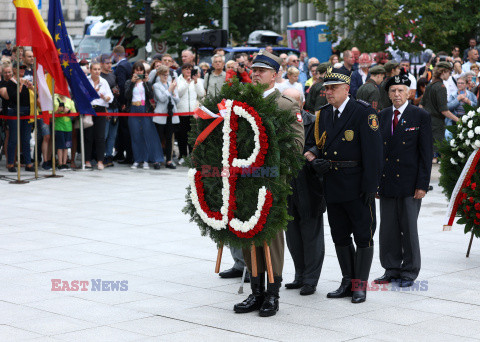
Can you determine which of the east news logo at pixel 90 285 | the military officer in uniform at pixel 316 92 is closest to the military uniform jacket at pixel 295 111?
the east news logo at pixel 90 285

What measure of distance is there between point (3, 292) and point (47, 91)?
862 centimetres

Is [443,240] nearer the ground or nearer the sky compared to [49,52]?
nearer the ground

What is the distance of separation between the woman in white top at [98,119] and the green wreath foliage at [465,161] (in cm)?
897

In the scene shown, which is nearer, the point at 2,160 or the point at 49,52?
the point at 49,52

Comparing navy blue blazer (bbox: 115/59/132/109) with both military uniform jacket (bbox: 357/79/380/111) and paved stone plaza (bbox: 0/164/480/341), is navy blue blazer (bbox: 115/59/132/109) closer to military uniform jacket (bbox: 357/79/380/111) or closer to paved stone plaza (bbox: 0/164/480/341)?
paved stone plaza (bbox: 0/164/480/341)

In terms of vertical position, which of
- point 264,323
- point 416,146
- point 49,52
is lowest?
point 264,323

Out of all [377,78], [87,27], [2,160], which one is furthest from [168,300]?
[87,27]

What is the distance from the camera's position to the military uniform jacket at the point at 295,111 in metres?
7.66

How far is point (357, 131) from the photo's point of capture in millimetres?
7844

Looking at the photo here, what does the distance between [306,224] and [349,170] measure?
83cm

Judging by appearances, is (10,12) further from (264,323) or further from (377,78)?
(264,323)

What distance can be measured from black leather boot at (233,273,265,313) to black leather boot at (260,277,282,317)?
3.6 inches

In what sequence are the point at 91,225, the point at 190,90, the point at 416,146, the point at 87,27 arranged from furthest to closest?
the point at 87,27 < the point at 190,90 < the point at 91,225 < the point at 416,146

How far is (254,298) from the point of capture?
755 centimetres
